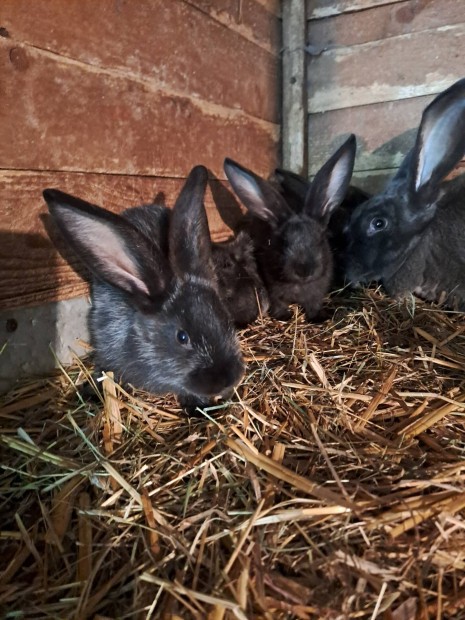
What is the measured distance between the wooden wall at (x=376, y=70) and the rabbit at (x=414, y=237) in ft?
1.52

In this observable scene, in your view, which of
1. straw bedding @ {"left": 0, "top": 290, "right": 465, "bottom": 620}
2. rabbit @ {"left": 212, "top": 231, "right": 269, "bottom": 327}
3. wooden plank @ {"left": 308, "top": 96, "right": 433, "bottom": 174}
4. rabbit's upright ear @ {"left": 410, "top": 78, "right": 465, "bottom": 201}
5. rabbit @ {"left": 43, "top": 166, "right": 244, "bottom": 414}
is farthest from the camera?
wooden plank @ {"left": 308, "top": 96, "right": 433, "bottom": 174}

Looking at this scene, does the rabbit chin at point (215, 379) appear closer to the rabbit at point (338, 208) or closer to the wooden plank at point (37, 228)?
the wooden plank at point (37, 228)

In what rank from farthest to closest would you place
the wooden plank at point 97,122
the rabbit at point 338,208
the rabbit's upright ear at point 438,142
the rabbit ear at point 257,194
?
the rabbit at point 338,208 → the rabbit ear at point 257,194 → the rabbit's upright ear at point 438,142 → the wooden plank at point 97,122

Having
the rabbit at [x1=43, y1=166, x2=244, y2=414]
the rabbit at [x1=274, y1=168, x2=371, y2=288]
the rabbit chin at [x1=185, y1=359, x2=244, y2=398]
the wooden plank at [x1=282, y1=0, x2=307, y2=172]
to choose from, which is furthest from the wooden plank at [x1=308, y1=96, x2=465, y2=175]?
the rabbit chin at [x1=185, y1=359, x2=244, y2=398]

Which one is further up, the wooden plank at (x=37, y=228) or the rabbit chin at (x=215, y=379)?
the wooden plank at (x=37, y=228)

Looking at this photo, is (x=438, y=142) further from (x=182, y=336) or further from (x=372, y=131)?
(x=182, y=336)

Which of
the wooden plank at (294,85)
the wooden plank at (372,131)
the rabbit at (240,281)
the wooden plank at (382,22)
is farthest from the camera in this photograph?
the wooden plank at (294,85)

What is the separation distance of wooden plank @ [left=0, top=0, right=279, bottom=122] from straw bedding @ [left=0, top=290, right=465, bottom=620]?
1613 millimetres

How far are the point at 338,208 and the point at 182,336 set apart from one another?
→ 78.8 inches

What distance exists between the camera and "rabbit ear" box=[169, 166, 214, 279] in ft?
7.25

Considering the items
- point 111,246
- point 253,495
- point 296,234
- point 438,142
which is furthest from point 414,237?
point 253,495

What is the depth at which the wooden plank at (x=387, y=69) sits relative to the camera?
3369 millimetres

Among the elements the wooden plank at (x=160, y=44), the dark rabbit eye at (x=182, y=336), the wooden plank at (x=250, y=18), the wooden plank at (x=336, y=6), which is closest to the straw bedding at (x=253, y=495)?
the dark rabbit eye at (x=182, y=336)

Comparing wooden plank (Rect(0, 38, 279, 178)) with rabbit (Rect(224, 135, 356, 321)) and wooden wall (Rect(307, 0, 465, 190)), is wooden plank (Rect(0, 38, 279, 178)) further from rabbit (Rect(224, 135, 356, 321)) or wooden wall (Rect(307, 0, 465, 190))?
wooden wall (Rect(307, 0, 465, 190))
